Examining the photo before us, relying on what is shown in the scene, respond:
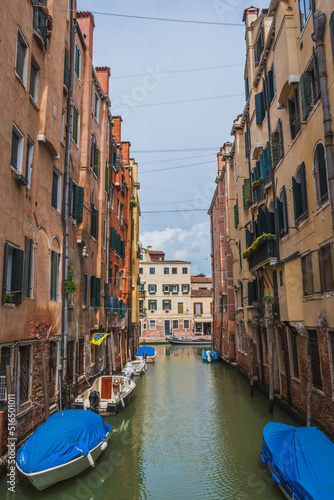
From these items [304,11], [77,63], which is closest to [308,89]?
[304,11]

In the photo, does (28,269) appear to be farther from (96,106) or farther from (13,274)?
(96,106)

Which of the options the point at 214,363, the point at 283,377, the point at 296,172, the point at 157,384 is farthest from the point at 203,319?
the point at 296,172

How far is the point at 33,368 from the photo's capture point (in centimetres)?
1238

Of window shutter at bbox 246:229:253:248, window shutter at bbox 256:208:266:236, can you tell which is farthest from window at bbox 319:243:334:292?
window shutter at bbox 246:229:253:248

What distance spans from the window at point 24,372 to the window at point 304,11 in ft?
41.3

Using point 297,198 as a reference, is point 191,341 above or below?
below

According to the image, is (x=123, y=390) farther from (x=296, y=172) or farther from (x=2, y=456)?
(x=296, y=172)

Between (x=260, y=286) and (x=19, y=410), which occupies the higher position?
(x=260, y=286)

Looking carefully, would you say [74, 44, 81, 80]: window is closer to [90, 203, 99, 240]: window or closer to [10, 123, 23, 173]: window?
[90, 203, 99, 240]: window

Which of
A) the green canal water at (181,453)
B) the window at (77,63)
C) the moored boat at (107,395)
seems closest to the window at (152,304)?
the green canal water at (181,453)

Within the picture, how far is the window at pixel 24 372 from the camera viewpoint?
11.6m

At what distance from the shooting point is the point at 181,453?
1257cm

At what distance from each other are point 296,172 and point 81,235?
353 inches

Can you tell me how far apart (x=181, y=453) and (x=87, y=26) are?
18.8 meters
